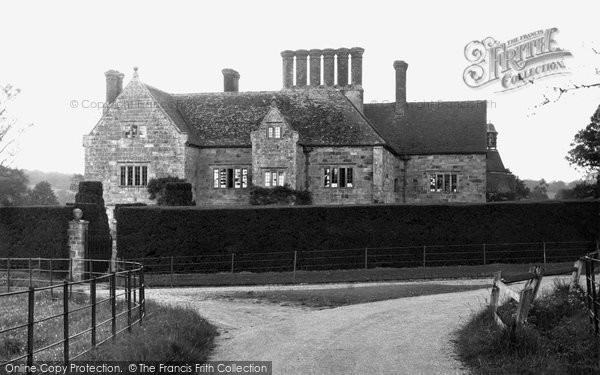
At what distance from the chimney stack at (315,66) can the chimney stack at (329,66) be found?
16.2 inches

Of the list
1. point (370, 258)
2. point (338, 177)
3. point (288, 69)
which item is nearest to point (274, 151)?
point (338, 177)

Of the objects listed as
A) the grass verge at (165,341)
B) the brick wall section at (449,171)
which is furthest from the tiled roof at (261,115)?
the grass verge at (165,341)

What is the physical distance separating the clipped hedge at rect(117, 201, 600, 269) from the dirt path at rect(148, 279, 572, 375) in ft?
35.6

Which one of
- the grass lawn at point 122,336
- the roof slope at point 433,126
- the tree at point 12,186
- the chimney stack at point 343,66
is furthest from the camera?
the tree at point 12,186

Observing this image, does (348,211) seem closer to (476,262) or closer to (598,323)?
(476,262)

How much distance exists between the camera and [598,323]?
462 inches

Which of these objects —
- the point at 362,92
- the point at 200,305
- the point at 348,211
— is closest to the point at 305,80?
the point at 362,92

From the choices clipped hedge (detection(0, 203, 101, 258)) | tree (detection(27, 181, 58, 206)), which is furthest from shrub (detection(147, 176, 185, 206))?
tree (detection(27, 181, 58, 206))

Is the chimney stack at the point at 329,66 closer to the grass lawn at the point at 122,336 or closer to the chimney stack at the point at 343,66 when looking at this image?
the chimney stack at the point at 343,66

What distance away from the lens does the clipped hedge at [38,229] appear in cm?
3266

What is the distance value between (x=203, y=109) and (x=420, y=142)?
1490cm

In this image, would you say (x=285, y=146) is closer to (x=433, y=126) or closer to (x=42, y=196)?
(x=433, y=126)

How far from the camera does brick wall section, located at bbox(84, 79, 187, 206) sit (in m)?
44.4

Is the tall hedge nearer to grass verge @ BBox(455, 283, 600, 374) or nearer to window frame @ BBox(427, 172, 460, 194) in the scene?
window frame @ BBox(427, 172, 460, 194)
